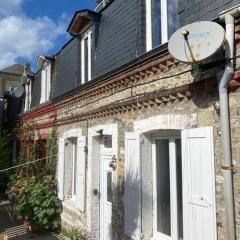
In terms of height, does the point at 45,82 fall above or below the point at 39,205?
above

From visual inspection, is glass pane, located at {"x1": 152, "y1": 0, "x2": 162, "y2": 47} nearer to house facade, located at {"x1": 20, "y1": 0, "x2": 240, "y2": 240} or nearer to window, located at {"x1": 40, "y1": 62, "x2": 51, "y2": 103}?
house facade, located at {"x1": 20, "y1": 0, "x2": 240, "y2": 240}

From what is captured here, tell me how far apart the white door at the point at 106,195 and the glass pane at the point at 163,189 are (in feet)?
6.12

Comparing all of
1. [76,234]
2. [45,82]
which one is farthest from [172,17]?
[45,82]

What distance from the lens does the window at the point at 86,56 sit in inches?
348

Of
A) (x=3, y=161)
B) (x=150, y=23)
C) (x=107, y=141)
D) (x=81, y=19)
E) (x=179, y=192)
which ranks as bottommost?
(x=179, y=192)

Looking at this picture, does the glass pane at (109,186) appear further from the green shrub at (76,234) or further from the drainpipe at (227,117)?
the drainpipe at (227,117)

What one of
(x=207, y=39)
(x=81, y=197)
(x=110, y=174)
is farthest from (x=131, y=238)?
(x=207, y=39)

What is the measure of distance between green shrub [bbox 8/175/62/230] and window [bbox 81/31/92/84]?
3.49m

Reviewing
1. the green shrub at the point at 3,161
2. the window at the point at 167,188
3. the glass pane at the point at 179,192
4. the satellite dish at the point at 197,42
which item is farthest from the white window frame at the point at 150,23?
the green shrub at the point at 3,161

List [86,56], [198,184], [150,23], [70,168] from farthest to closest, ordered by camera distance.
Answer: [70,168] → [86,56] → [150,23] → [198,184]

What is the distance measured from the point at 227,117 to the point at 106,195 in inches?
168

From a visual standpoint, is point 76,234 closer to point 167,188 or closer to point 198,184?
point 167,188

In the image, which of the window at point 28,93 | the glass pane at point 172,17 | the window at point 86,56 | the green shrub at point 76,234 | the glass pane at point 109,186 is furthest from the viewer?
the window at point 28,93

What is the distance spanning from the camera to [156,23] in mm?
6035
